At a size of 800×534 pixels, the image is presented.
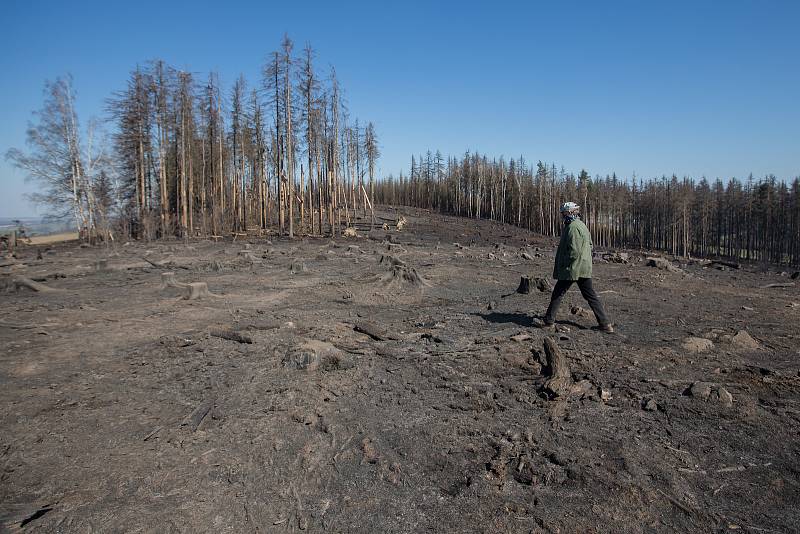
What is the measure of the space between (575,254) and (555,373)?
2.56 meters

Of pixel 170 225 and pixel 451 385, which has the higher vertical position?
pixel 170 225

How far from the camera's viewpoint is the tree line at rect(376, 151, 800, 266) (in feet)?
192

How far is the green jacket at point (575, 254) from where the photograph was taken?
7566 millimetres

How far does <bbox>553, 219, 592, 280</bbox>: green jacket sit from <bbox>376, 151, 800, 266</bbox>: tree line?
176ft

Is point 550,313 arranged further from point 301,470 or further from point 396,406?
point 301,470

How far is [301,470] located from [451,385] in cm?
233

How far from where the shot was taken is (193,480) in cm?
384

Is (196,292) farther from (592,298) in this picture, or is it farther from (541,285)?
(592,298)

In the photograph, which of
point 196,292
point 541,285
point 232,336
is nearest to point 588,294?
point 541,285

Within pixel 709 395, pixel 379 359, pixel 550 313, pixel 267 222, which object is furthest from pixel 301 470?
pixel 267 222

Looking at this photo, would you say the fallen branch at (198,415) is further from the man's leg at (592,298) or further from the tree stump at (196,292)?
the tree stump at (196,292)

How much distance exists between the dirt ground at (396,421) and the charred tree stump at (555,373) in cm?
11

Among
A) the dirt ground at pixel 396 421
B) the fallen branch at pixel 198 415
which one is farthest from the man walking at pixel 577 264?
the fallen branch at pixel 198 415

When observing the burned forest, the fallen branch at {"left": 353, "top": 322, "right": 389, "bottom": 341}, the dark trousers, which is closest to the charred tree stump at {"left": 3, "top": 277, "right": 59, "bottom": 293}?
the burned forest
